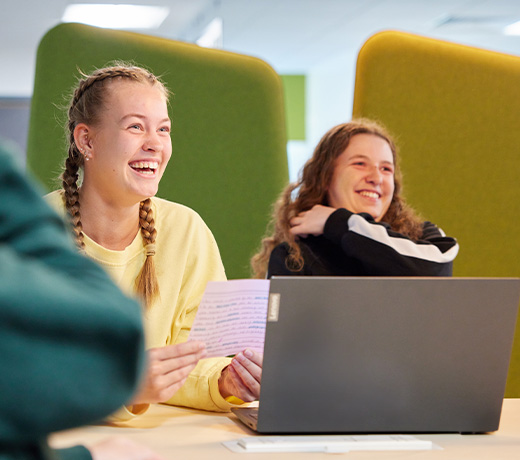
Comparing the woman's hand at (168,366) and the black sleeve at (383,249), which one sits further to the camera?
the black sleeve at (383,249)

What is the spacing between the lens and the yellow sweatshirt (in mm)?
1351

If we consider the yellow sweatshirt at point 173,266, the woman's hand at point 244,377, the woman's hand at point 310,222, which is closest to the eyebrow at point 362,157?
the woman's hand at point 310,222

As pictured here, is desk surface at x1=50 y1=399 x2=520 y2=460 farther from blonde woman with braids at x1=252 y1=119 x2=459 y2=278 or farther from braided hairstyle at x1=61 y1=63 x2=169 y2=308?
blonde woman with braids at x1=252 y1=119 x2=459 y2=278

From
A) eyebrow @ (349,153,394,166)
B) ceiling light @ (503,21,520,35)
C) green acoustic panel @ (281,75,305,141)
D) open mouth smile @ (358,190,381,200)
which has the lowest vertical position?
open mouth smile @ (358,190,381,200)

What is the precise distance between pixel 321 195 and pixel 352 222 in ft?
0.68

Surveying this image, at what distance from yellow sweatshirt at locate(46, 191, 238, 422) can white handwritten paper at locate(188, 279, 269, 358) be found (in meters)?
0.20

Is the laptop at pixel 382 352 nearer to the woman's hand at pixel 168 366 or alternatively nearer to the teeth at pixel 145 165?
the woman's hand at pixel 168 366

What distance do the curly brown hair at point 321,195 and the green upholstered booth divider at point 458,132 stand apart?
0.11m

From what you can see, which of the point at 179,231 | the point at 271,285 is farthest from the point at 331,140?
the point at 271,285

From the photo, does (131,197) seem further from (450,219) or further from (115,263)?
(450,219)

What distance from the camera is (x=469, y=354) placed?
3.13 ft

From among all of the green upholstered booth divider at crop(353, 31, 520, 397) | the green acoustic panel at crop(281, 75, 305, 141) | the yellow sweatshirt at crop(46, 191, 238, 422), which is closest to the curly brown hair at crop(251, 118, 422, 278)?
the green upholstered booth divider at crop(353, 31, 520, 397)

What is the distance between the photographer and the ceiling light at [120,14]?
596 centimetres

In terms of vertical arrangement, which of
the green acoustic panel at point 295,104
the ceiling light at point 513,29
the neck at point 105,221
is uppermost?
the ceiling light at point 513,29
